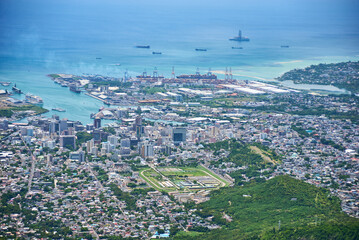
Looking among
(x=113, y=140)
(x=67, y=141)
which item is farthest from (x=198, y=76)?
(x=67, y=141)

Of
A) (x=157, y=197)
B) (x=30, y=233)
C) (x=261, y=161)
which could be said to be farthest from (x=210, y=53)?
(x=30, y=233)

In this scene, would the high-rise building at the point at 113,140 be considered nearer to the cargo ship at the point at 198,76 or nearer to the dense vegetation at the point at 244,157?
the dense vegetation at the point at 244,157

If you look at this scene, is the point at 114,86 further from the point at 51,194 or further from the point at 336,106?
the point at 51,194

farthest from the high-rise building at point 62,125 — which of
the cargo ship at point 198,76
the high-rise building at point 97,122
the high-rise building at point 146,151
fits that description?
the cargo ship at point 198,76

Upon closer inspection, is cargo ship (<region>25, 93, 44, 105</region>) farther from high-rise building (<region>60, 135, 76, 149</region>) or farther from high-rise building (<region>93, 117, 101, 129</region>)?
high-rise building (<region>60, 135, 76, 149</region>)

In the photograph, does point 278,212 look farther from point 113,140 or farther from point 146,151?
point 113,140
